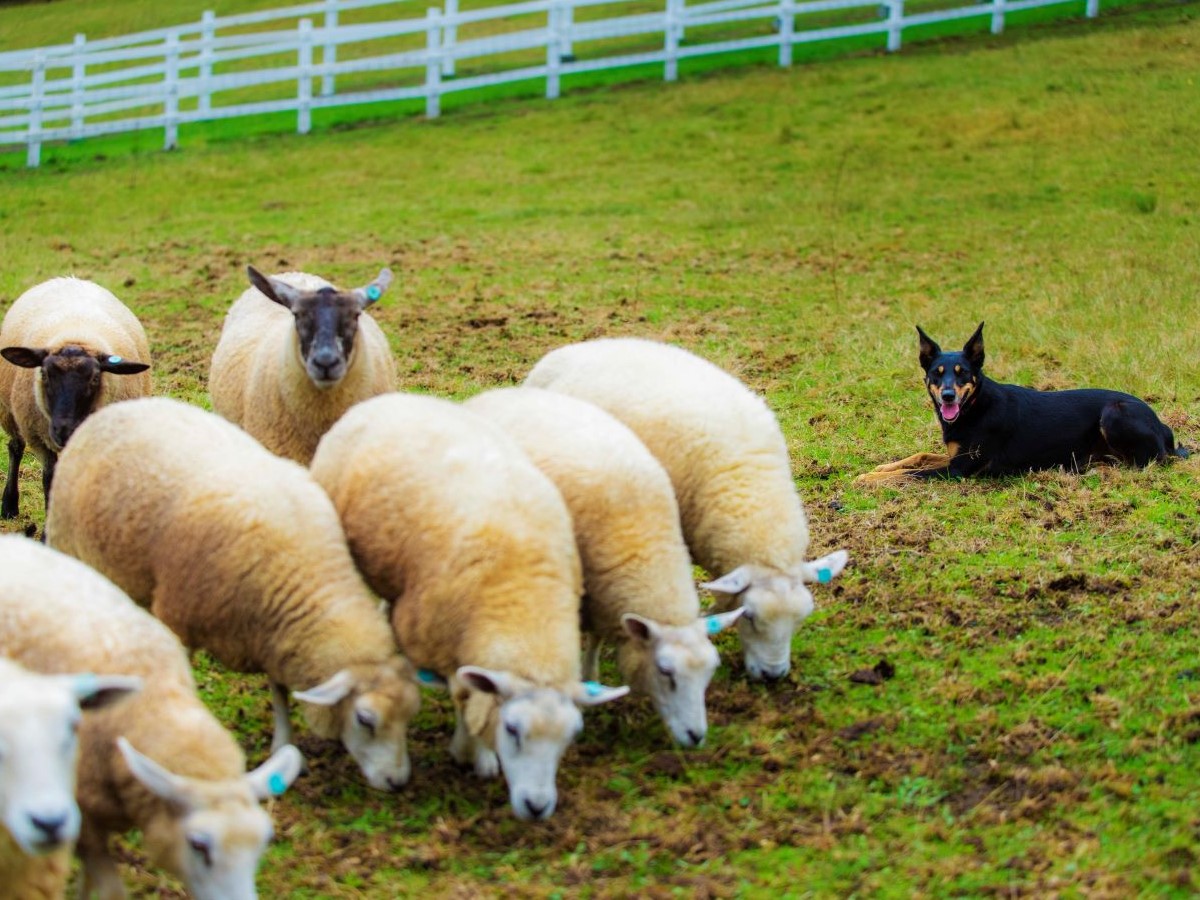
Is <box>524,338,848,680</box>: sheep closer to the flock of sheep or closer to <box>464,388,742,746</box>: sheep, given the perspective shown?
the flock of sheep

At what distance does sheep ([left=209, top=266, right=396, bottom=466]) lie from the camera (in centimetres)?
752

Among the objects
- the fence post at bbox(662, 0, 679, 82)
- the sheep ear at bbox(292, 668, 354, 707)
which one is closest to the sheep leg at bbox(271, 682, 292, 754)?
the sheep ear at bbox(292, 668, 354, 707)

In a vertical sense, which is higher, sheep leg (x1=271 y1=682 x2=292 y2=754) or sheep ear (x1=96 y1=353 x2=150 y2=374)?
sheep ear (x1=96 y1=353 x2=150 y2=374)

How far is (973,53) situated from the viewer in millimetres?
22547

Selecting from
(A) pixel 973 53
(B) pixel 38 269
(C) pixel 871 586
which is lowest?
(C) pixel 871 586

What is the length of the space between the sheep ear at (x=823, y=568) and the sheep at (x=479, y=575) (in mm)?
1239

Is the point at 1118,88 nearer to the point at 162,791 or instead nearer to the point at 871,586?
the point at 871,586

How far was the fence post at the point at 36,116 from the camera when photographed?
21.9 meters

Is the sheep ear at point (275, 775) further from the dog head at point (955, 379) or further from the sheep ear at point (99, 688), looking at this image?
the dog head at point (955, 379)

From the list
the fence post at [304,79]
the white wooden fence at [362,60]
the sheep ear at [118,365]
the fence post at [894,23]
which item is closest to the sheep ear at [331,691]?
the sheep ear at [118,365]

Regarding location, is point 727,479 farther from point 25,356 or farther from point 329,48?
point 329,48

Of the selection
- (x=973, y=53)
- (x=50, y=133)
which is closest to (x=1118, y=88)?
(x=973, y=53)

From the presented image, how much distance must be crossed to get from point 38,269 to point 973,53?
1449cm

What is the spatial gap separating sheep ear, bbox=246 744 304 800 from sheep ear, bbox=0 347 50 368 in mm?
4516
